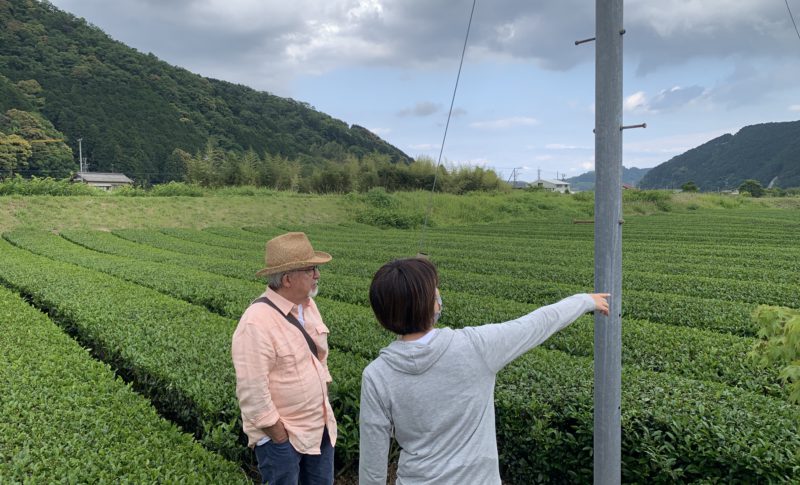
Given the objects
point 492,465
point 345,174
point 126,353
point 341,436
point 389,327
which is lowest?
point 341,436

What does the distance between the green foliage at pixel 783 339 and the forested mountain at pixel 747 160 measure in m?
88.4

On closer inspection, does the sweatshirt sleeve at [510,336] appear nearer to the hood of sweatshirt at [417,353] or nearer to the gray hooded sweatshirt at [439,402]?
the gray hooded sweatshirt at [439,402]

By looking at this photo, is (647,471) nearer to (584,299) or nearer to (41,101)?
(584,299)

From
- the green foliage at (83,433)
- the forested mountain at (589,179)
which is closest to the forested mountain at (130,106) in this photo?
the forested mountain at (589,179)

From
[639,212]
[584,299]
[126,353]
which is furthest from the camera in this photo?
[639,212]

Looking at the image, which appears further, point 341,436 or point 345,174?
point 345,174

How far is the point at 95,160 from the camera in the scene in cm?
5444

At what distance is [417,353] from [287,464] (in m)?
1.40

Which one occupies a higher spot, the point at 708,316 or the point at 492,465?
the point at 492,465

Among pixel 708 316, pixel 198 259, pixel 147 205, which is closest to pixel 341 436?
pixel 708 316

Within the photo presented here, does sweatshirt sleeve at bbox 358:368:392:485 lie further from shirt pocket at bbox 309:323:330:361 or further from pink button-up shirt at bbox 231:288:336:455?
shirt pocket at bbox 309:323:330:361

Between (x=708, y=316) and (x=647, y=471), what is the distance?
205 inches

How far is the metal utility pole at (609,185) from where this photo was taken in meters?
2.20

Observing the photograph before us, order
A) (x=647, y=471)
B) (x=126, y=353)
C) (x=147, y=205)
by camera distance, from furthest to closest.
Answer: (x=147, y=205)
(x=126, y=353)
(x=647, y=471)
